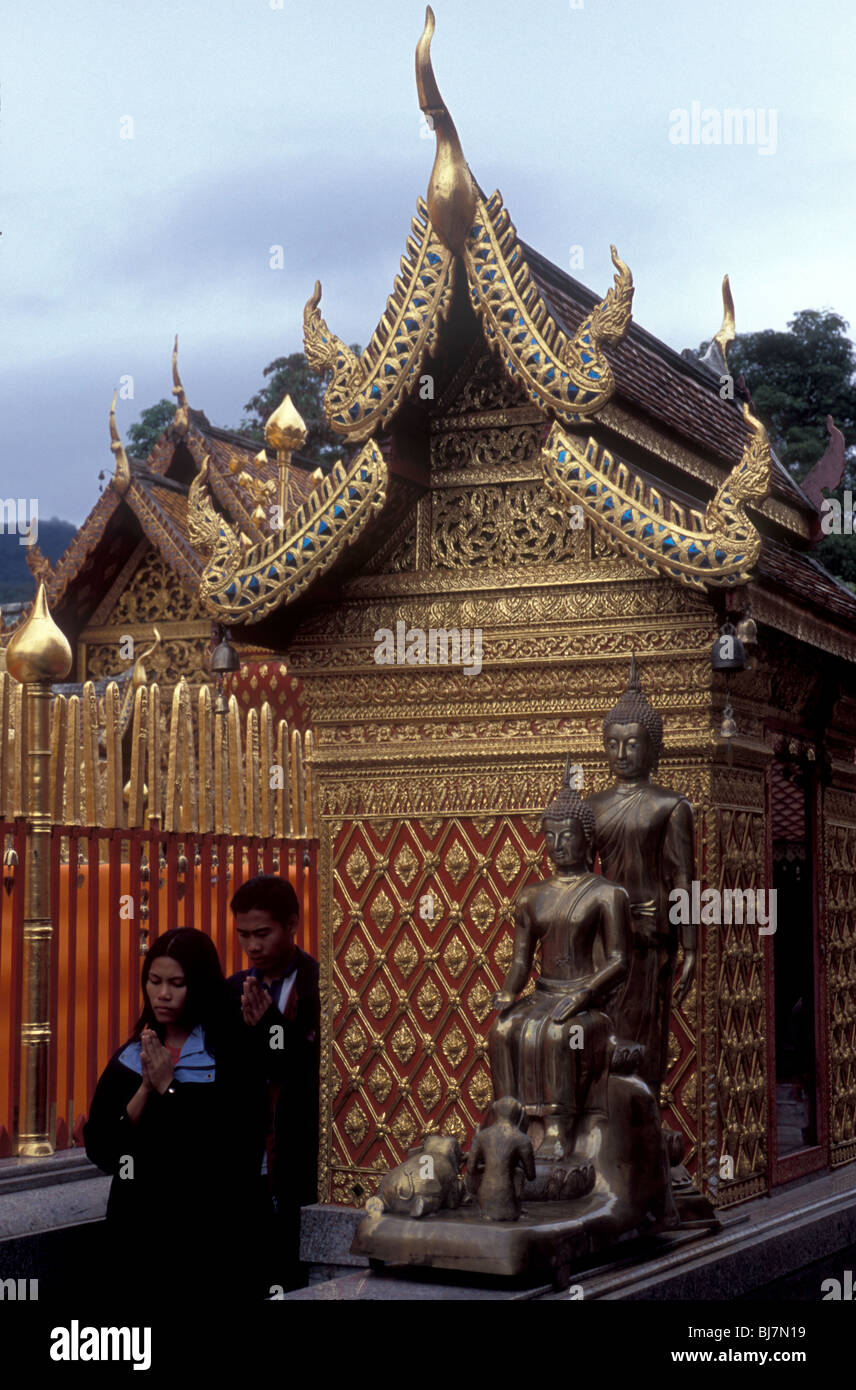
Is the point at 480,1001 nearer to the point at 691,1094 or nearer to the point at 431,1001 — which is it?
the point at 431,1001

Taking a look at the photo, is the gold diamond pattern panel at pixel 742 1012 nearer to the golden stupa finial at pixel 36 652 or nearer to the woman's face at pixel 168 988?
the woman's face at pixel 168 988

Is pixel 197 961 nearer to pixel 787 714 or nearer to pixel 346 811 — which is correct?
pixel 346 811

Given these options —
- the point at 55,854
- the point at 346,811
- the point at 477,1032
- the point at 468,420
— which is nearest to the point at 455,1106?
the point at 477,1032

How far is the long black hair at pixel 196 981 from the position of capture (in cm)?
604

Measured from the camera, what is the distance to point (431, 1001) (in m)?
8.24

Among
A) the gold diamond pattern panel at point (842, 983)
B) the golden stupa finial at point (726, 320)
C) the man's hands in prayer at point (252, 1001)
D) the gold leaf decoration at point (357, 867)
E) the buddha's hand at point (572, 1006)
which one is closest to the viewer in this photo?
the buddha's hand at point (572, 1006)

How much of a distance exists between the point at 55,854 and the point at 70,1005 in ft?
2.31

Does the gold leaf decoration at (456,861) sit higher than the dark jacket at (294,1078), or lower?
higher

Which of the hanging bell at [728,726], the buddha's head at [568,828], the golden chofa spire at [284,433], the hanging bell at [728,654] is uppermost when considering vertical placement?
the golden chofa spire at [284,433]

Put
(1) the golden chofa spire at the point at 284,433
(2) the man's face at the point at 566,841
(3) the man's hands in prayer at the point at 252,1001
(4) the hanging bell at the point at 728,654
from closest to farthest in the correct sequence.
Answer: (2) the man's face at the point at 566,841, (3) the man's hands in prayer at the point at 252,1001, (4) the hanging bell at the point at 728,654, (1) the golden chofa spire at the point at 284,433

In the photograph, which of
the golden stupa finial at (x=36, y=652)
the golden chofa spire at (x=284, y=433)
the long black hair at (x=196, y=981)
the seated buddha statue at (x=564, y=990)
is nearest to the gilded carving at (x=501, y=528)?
the seated buddha statue at (x=564, y=990)

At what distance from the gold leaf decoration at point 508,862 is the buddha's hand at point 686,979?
4.17 feet

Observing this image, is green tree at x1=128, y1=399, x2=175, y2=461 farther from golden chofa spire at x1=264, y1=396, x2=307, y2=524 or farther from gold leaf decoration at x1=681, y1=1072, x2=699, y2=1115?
gold leaf decoration at x1=681, y1=1072, x2=699, y2=1115

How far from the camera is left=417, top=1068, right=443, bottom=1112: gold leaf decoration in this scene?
8219mm
